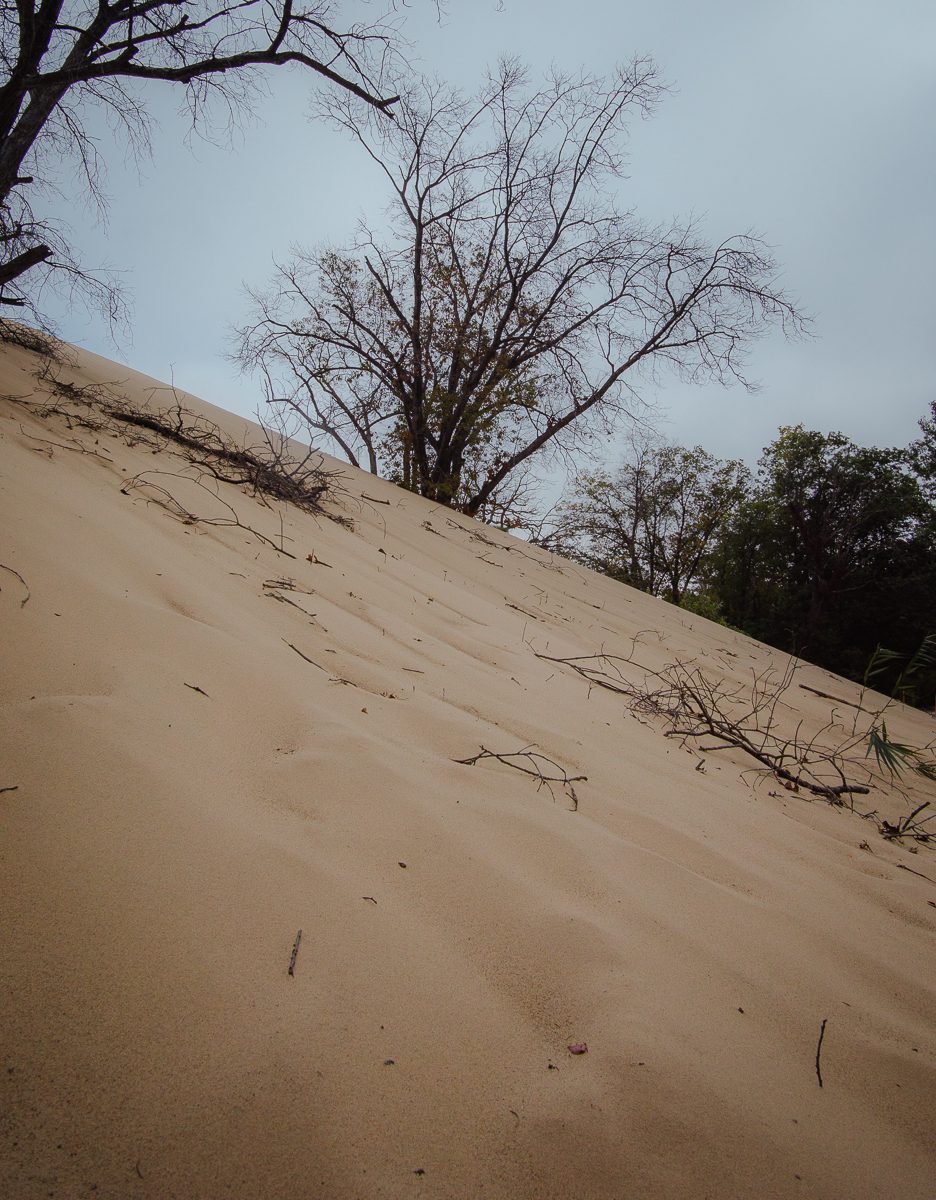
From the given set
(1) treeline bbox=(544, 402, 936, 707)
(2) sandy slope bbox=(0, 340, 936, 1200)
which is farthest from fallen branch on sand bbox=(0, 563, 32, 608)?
(1) treeline bbox=(544, 402, 936, 707)

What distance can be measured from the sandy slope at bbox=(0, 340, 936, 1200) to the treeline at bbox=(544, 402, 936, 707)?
46.6ft

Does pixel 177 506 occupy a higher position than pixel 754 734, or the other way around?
pixel 177 506

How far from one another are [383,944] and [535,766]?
79cm

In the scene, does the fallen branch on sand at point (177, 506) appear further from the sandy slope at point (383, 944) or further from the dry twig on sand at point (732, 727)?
the dry twig on sand at point (732, 727)

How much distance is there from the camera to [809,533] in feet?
59.2

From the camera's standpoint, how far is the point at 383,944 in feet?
3.00

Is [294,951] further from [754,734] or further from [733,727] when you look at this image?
[754,734]

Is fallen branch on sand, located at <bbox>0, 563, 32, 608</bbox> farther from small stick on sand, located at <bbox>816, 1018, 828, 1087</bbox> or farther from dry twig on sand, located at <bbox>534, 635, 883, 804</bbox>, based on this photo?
dry twig on sand, located at <bbox>534, 635, 883, 804</bbox>

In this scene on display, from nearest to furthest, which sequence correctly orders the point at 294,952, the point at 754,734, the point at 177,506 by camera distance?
the point at 294,952 → the point at 177,506 → the point at 754,734

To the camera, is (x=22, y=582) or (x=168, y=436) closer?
(x=22, y=582)

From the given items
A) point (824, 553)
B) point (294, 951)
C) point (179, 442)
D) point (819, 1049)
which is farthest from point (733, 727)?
point (824, 553)

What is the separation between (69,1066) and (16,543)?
1491 mm

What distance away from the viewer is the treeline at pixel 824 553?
55.0 ft

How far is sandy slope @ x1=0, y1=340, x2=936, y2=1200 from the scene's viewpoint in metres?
0.66
